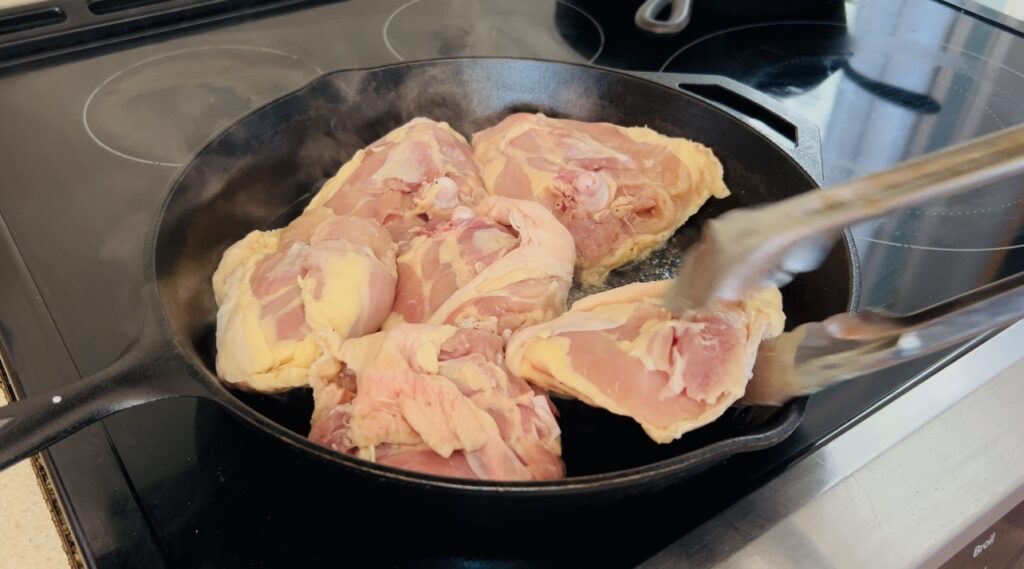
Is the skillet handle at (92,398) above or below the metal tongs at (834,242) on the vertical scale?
below

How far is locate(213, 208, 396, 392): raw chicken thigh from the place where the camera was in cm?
97

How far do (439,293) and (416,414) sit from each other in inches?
11.4

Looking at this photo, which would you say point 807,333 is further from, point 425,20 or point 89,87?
point 89,87

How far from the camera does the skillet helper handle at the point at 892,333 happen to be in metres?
0.70

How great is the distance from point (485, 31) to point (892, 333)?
1.32 metres

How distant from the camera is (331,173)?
4.64ft

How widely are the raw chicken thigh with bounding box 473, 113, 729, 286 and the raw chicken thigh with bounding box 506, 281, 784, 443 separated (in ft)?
0.92

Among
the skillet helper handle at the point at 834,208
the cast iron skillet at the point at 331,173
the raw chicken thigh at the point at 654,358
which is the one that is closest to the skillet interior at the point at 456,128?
the cast iron skillet at the point at 331,173

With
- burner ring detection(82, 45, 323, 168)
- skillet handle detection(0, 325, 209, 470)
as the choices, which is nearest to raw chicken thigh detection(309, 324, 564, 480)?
skillet handle detection(0, 325, 209, 470)

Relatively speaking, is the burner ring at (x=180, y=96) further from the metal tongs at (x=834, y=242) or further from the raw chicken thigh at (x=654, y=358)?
the metal tongs at (x=834, y=242)

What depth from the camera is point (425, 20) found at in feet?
5.94

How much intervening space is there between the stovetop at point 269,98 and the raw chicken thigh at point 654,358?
0.10m

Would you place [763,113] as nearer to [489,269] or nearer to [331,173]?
[489,269]

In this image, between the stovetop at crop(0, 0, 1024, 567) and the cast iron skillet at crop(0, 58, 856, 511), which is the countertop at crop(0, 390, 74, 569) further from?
the cast iron skillet at crop(0, 58, 856, 511)
